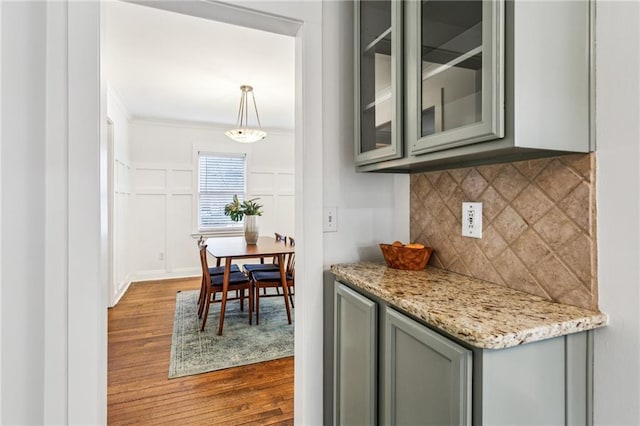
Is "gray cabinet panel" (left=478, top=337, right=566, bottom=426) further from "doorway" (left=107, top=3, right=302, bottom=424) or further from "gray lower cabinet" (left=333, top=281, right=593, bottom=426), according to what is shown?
"doorway" (left=107, top=3, right=302, bottom=424)

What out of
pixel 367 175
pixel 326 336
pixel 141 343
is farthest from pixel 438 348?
pixel 141 343

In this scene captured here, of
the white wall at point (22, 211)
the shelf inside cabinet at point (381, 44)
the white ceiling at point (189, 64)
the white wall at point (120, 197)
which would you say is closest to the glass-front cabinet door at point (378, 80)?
the shelf inside cabinet at point (381, 44)

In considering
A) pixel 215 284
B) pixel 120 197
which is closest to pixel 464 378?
pixel 215 284

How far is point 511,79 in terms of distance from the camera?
86 centimetres

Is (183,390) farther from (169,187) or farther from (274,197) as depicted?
(274,197)

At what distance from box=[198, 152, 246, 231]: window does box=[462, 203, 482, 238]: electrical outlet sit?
4.71 metres

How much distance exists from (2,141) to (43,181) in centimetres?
18

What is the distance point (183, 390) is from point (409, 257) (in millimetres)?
1726

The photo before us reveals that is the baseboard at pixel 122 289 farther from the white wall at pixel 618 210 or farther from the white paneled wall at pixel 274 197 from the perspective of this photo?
the white wall at pixel 618 210

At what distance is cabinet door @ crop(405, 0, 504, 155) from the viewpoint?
0.89m

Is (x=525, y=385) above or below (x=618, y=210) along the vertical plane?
below

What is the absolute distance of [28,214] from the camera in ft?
3.91

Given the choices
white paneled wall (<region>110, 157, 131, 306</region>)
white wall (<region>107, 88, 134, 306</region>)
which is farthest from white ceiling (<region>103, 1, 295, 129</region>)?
white paneled wall (<region>110, 157, 131, 306</region>)

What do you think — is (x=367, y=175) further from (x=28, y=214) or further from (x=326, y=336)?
(x=28, y=214)
